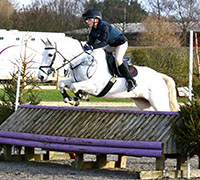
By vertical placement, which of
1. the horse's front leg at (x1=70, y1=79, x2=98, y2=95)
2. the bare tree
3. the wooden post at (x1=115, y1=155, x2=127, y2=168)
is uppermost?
the bare tree

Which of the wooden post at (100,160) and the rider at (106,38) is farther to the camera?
the rider at (106,38)

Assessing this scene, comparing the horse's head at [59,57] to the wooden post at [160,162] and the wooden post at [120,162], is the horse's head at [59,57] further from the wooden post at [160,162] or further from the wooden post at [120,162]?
the wooden post at [160,162]

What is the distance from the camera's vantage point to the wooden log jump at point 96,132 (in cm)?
740

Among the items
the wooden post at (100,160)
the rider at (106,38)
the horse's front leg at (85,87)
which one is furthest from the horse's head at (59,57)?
the wooden post at (100,160)

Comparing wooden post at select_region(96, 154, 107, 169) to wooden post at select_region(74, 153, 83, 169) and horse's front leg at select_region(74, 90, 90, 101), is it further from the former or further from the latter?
horse's front leg at select_region(74, 90, 90, 101)

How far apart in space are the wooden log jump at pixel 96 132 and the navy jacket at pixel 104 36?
976 mm

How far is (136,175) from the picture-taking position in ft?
25.1

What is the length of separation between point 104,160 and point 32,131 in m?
1.06

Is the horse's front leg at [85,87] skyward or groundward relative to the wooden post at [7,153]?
skyward

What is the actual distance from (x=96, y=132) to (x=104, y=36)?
4.62ft

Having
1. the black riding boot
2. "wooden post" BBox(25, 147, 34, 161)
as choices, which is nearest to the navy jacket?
the black riding boot

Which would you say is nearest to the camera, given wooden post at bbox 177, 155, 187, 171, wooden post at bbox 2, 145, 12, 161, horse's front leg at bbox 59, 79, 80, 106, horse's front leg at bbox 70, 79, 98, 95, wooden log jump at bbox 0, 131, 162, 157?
wooden log jump at bbox 0, 131, 162, 157

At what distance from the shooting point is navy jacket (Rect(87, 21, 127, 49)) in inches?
332

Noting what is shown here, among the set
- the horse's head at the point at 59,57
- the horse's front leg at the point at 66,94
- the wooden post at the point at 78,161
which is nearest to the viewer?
the wooden post at the point at 78,161
